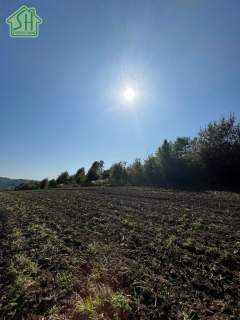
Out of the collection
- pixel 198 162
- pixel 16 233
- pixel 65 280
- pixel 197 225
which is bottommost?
pixel 65 280

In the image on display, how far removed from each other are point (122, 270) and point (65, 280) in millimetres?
1009

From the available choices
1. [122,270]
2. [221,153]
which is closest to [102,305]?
[122,270]

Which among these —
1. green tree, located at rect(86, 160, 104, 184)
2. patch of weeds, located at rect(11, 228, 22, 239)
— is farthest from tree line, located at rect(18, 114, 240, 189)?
patch of weeds, located at rect(11, 228, 22, 239)

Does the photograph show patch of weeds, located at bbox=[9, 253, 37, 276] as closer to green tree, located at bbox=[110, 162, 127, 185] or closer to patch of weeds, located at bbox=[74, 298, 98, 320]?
patch of weeds, located at bbox=[74, 298, 98, 320]

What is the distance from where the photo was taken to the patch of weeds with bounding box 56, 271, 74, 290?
3.57 meters

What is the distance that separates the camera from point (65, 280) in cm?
374

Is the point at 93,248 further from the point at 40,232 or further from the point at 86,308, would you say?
the point at 40,232

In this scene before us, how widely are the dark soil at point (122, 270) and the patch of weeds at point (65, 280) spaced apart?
0.02 meters

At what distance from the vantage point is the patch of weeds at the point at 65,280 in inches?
141

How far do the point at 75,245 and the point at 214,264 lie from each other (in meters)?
3.11

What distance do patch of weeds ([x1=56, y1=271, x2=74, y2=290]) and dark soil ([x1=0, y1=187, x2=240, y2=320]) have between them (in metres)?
0.02

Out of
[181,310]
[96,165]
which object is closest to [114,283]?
[181,310]

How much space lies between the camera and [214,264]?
4.26 metres

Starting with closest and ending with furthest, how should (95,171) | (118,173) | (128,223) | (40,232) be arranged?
1. (40,232)
2. (128,223)
3. (118,173)
4. (95,171)
